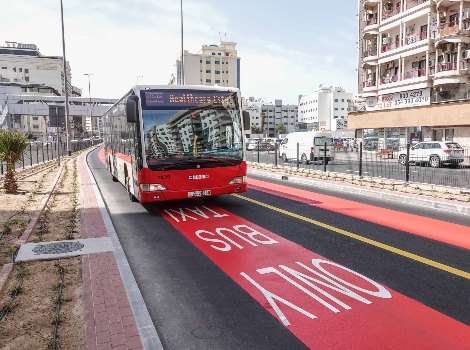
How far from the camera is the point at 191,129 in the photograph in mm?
9969

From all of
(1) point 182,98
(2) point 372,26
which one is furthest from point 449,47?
(1) point 182,98

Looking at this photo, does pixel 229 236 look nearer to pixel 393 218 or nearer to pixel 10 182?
pixel 393 218

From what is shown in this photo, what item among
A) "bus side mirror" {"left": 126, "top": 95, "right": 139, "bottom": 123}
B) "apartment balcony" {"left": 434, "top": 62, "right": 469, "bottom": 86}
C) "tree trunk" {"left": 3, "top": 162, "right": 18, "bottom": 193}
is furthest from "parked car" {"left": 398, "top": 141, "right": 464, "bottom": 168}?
A: "tree trunk" {"left": 3, "top": 162, "right": 18, "bottom": 193}

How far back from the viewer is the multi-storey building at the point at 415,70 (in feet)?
114

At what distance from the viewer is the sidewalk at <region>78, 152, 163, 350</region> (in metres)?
3.90

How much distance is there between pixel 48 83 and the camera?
5891 inches

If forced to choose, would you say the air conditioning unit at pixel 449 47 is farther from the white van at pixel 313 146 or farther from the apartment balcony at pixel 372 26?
the white van at pixel 313 146

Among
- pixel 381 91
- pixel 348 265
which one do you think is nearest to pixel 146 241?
pixel 348 265

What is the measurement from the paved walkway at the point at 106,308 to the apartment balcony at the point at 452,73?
36.5 metres

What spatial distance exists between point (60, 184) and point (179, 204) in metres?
7.75

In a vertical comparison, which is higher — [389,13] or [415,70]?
[389,13]

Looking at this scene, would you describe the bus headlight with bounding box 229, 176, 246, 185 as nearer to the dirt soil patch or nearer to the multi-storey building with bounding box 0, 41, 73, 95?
the dirt soil patch

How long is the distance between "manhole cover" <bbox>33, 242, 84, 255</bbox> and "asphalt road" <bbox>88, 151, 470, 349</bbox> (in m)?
0.89

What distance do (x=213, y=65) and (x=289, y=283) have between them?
130750mm
